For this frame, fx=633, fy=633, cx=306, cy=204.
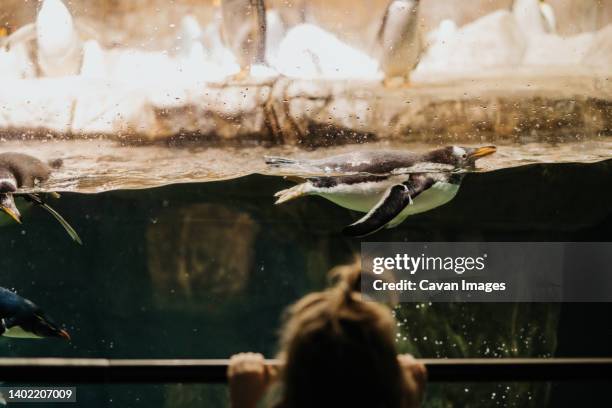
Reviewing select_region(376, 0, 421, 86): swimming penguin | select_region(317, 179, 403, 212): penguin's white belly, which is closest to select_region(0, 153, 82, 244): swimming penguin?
A: select_region(317, 179, 403, 212): penguin's white belly

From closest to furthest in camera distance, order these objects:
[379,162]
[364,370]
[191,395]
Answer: [364,370], [379,162], [191,395]

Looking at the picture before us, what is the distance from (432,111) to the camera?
364 cm

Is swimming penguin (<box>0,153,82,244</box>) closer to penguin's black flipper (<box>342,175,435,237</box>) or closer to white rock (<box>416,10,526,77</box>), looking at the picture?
penguin's black flipper (<box>342,175,435,237</box>)

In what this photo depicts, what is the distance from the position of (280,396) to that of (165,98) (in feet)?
9.75

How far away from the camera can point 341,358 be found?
0.77 metres

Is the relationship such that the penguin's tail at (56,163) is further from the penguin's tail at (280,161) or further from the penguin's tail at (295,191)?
the penguin's tail at (295,191)

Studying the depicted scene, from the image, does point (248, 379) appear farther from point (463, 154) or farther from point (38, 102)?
point (463, 154)

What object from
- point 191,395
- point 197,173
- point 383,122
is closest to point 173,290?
point 191,395

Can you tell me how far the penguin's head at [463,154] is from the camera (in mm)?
3852

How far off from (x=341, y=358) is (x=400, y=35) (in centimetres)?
290

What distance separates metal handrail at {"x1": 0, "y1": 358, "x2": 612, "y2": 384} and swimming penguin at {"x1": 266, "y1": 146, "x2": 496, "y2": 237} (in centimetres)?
284

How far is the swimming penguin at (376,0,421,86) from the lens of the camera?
11.2 ft

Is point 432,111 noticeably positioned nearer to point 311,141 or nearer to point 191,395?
point 311,141

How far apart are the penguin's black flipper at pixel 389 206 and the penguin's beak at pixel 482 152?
445 mm
